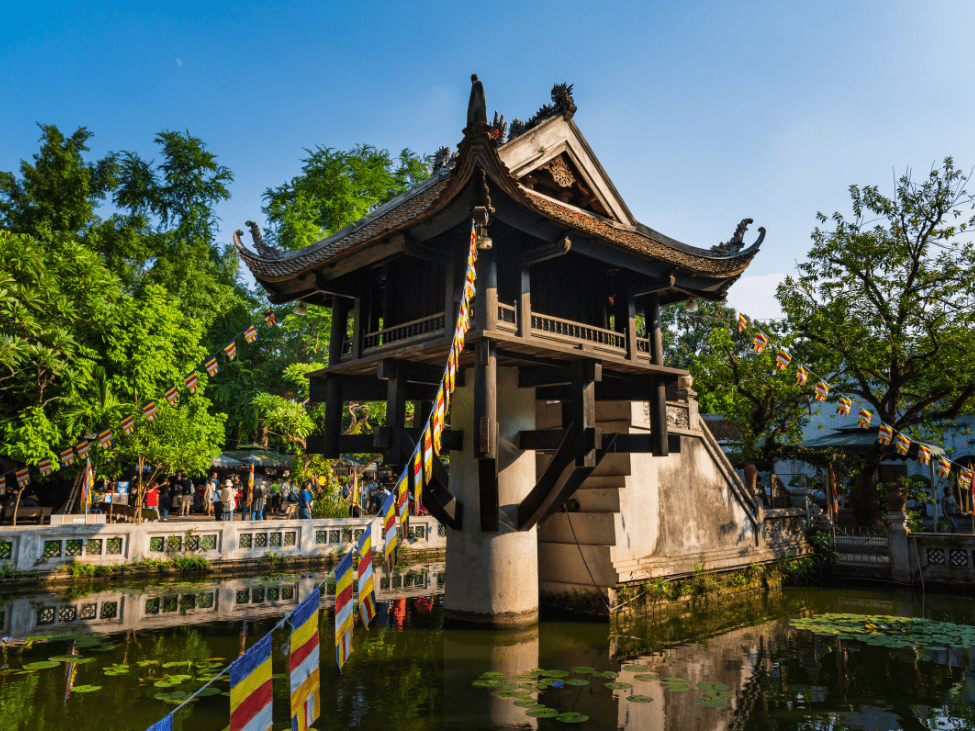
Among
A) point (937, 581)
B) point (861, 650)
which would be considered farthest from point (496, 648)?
point (937, 581)

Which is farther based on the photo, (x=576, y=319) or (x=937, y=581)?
(x=937, y=581)

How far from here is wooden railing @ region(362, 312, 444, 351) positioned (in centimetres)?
987

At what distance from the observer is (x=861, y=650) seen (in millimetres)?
9555

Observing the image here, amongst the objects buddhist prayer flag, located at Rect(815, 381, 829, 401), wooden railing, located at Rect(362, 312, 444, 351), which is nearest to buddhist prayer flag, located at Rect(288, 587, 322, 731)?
wooden railing, located at Rect(362, 312, 444, 351)

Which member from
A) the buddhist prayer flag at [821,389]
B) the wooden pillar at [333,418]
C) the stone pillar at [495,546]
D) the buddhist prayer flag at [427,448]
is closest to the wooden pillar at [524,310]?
the stone pillar at [495,546]

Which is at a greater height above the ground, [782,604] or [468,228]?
[468,228]

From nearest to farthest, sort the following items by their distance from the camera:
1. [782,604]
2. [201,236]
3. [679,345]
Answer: [782,604]
[201,236]
[679,345]

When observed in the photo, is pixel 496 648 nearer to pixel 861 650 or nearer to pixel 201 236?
pixel 861 650

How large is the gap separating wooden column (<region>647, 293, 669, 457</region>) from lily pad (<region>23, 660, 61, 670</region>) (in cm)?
894

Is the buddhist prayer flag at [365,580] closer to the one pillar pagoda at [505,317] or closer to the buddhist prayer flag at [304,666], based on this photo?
the buddhist prayer flag at [304,666]

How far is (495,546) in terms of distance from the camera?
10.5 m

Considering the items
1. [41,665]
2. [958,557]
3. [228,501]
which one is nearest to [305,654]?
[41,665]

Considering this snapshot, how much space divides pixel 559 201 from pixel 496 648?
727cm

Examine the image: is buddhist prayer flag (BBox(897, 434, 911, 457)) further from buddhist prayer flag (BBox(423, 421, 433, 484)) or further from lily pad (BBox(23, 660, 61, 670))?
lily pad (BBox(23, 660, 61, 670))
